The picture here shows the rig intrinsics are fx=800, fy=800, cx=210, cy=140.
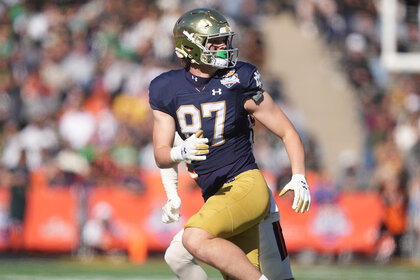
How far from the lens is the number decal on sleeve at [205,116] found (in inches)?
161

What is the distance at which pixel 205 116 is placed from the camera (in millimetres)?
4098

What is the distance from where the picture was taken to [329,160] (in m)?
11.6

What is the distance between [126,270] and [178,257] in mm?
4600

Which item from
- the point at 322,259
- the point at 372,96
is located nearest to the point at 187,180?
the point at 322,259

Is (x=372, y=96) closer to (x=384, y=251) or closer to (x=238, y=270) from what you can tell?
(x=384, y=251)

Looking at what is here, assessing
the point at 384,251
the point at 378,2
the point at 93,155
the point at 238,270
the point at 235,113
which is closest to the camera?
the point at 238,270

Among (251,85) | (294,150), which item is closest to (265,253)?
(294,150)

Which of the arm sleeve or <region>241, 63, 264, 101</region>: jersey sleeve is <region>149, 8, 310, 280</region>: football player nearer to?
<region>241, 63, 264, 101</region>: jersey sleeve

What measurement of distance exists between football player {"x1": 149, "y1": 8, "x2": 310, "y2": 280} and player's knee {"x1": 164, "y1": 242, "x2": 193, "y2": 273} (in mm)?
291

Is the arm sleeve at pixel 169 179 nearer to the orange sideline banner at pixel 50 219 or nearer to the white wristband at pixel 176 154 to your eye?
the white wristband at pixel 176 154

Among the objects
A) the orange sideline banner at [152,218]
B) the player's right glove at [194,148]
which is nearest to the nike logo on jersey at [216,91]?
the player's right glove at [194,148]

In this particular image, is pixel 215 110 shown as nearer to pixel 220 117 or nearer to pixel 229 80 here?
pixel 220 117

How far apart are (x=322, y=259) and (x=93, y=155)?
3.29m

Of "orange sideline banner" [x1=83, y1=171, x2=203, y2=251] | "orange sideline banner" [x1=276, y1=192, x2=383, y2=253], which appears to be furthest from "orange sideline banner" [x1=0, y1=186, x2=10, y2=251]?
"orange sideline banner" [x1=276, y1=192, x2=383, y2=253]
